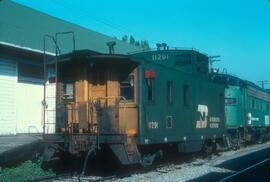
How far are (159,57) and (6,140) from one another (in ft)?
21.9

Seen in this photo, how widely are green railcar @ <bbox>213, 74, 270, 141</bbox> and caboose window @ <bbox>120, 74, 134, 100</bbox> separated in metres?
8.65

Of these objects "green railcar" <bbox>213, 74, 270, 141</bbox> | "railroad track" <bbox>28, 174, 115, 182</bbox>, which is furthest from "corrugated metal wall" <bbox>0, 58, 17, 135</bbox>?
"green railcar" <bbox>213, 74, 270, 141</bbox>

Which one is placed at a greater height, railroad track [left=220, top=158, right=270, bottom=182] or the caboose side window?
the caboose side window

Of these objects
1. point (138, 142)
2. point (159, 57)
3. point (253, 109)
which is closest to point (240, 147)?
point (253, 109)

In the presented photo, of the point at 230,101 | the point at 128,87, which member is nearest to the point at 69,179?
the point at 128,87

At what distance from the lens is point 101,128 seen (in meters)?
12.3

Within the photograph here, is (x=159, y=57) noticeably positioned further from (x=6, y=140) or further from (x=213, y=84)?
(x=6, y=140)

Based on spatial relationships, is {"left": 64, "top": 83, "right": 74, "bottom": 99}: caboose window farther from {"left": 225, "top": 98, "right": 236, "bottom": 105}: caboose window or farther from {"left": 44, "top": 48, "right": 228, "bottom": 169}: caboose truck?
{"left": 225, "top": 98, "right": 236, "bottom": 105}: caboose window

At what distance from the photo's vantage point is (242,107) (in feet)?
79.7

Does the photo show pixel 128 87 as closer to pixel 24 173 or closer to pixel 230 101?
pixel 24 173

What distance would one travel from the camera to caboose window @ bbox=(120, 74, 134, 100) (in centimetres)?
1271

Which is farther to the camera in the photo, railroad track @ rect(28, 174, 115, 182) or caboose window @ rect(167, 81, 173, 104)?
caboose window @ rect(167, 81, 173, 104)

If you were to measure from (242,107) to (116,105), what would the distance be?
1346 centimetres

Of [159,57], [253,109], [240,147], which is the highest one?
[159,57]
